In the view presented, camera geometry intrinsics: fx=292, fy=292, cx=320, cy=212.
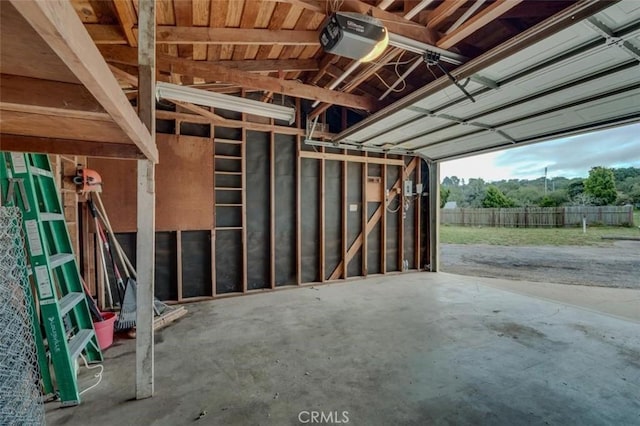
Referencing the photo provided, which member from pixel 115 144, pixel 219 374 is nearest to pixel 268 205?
pixel 219 374

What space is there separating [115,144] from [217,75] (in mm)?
2105

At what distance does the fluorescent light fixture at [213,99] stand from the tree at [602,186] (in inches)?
958

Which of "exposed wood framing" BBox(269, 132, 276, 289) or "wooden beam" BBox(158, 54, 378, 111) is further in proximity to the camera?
"exposed wood framing" BBox(269, 132, 276, 289)

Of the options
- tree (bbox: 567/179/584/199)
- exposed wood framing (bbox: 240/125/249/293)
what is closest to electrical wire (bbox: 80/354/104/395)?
exposed wood framing (bbox: 240/125/249/293)

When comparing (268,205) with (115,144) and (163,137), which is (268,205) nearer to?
(163,137)

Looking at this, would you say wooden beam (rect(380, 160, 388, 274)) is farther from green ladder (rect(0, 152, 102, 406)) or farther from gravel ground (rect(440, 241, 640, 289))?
green ladder (rect(0, 152, 102, 406))

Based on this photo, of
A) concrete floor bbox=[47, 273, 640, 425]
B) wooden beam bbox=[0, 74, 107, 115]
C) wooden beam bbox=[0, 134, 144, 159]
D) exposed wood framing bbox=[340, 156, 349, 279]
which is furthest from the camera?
exposed wood framing bbox=[340, 156, 349, 279]

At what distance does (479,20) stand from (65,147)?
2.99 m

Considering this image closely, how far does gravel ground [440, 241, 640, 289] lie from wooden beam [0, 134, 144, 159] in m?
6.80

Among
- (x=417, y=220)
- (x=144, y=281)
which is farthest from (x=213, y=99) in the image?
(x=417, y=220)

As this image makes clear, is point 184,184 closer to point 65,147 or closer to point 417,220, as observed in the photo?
point 65,147

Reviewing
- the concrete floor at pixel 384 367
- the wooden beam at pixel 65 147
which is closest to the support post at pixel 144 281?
the concrete floor at pixel 384 367

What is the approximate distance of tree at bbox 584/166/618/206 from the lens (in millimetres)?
19094

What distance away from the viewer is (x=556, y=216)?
55.2 feet
